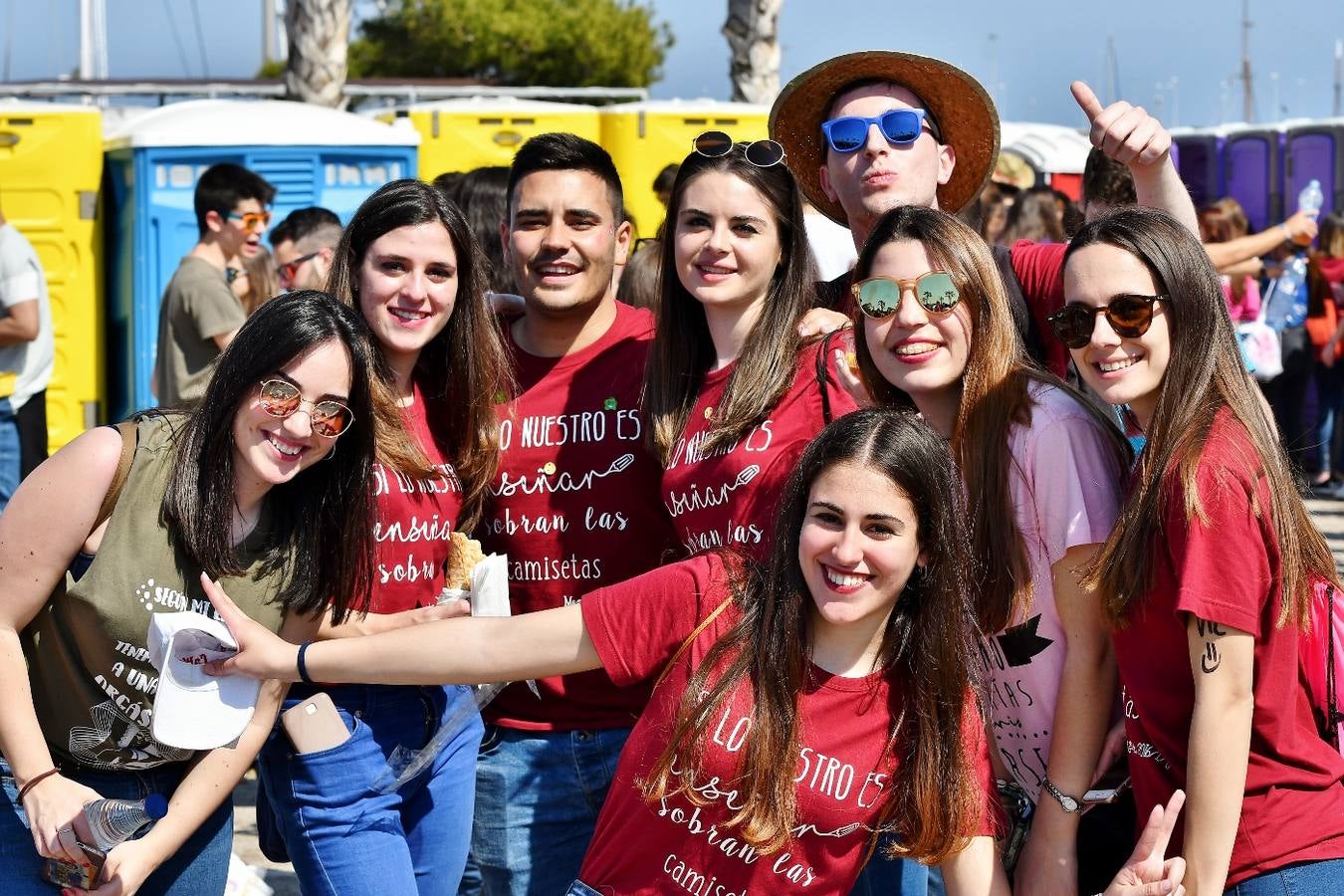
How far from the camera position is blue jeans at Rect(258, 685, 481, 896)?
3074 mm

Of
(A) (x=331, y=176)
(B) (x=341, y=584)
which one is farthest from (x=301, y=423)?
(A) (x=331, y=176)

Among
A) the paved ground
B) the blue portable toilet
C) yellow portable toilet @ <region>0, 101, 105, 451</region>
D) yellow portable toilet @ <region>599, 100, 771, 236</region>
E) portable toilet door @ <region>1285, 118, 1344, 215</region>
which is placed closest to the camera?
the paved ground

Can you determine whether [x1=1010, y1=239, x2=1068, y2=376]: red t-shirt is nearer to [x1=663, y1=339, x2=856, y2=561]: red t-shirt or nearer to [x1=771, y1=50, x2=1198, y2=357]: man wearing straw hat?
[x1=771, y1=50, x2=1198, y2=357]: man wearing straw hat

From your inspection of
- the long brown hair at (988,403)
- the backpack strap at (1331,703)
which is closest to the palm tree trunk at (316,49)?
the long brown hair at (988,403)

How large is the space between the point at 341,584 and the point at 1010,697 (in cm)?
132

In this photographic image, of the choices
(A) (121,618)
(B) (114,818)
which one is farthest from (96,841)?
(A) (121,618)

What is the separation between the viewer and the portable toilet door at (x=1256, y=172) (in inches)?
589

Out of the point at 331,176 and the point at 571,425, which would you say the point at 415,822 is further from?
the point at 331,176

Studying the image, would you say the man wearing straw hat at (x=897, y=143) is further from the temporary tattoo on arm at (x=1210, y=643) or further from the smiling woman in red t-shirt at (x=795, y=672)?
the temporary tattoo on arm at (x=1210, y=643)

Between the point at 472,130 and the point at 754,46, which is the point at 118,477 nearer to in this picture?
the point at 472,130

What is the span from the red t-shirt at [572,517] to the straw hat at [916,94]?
30.6 inches

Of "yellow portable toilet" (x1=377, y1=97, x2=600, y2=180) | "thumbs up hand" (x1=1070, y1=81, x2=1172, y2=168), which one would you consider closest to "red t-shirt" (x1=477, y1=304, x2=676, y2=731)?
"thumbs up hand" (x1=1070, y1=81, x2=1172, y2=168)

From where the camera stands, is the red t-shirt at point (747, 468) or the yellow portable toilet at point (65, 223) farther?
the yellow portable toilet at point (65, 223)

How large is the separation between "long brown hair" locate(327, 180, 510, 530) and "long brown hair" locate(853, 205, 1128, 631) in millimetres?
964
